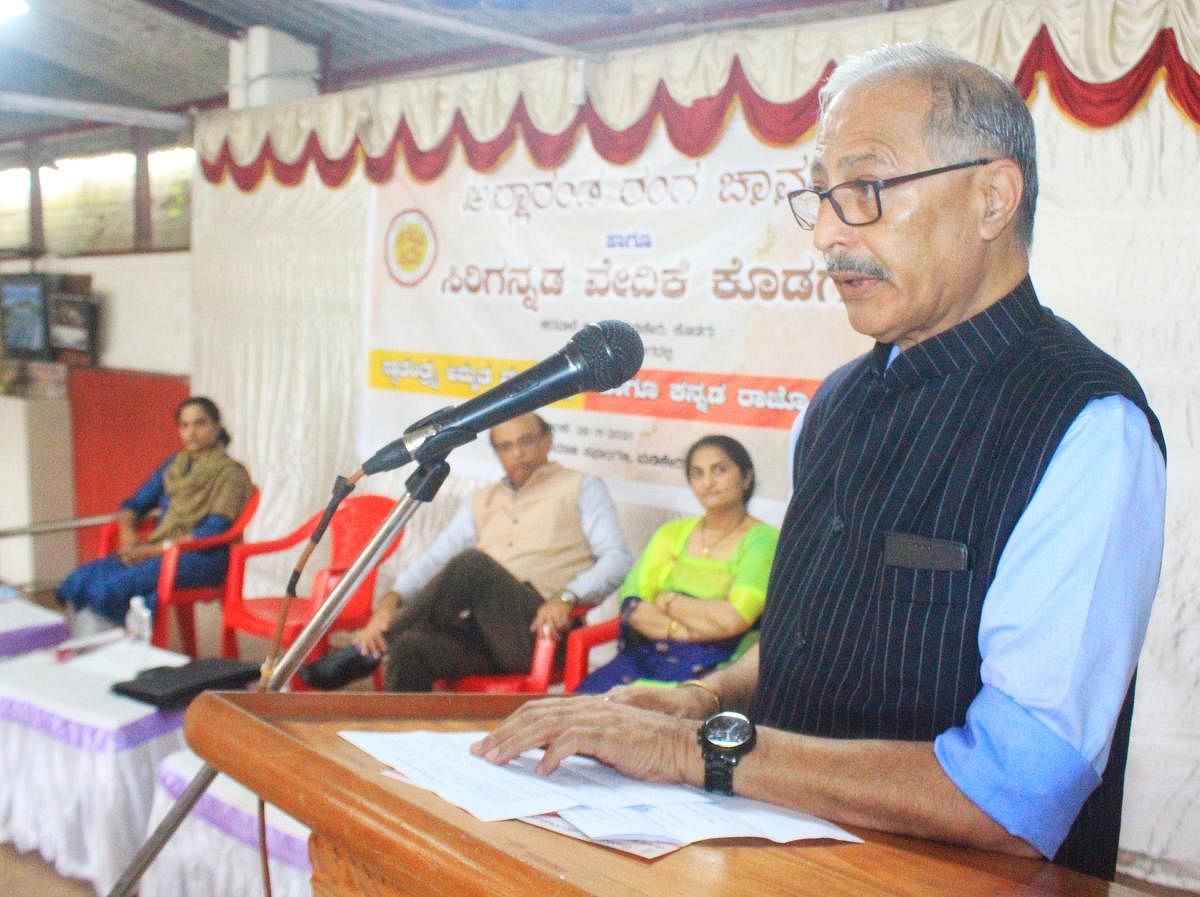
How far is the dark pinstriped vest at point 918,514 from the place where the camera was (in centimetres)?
100

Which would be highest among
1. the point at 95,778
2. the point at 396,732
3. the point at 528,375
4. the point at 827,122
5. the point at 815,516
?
the point at 827,122

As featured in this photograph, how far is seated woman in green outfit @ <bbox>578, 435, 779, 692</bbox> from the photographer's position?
3.13 meters

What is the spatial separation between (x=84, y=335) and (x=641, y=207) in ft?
15.7

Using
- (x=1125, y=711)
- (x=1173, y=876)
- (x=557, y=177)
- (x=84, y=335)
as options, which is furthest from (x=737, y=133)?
(x=84, y=335)

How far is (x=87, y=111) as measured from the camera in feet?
17.6

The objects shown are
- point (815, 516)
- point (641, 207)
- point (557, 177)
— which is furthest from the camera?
point (557, 177)

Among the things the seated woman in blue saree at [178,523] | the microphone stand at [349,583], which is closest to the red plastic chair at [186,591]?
the seated woman in blue saree at [178,523]

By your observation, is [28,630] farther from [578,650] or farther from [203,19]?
[203,19]

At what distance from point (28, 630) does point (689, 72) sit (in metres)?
3.00

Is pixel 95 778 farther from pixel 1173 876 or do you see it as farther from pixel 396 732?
pixel 1173 876

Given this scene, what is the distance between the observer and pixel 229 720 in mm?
967

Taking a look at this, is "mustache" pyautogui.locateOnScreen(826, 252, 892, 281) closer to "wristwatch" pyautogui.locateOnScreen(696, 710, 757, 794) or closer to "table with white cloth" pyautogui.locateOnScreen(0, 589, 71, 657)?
"wristwatch" pyautogui.locateOnScreen(696, 710, 757, 794)

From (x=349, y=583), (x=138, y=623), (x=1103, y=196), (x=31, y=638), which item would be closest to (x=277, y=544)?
(x=138, y=623)

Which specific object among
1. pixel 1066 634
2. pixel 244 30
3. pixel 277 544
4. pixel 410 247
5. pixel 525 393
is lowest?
pixel 277 544
